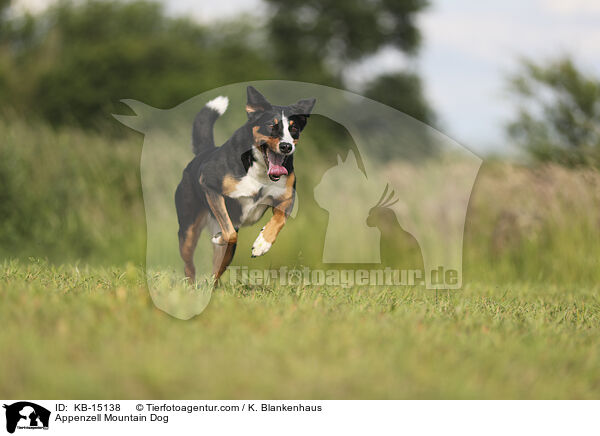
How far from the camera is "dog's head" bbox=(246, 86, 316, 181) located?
3.65 metres

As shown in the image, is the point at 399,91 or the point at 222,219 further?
the point at 399,91

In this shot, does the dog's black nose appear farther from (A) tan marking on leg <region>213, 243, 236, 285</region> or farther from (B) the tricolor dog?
(A) tan marking on leg <region>213, 243, 236, 285</region>

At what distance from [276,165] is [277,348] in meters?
1.18

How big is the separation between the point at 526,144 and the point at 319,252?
6589mm

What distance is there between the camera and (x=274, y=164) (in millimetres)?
3746

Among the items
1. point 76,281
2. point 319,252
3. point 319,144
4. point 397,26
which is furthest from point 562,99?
point 397,26

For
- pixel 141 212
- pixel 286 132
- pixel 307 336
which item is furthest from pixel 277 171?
pixel 141 212

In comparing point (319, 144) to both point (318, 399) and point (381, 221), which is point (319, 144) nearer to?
point (381, 221)

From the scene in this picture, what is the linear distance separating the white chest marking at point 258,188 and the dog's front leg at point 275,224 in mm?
49

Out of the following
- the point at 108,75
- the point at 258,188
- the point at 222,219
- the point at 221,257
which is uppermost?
the point at 108,75

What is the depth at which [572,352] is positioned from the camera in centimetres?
372

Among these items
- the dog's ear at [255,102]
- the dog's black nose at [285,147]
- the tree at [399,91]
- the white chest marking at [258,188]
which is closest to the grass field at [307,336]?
the white chest marking at [258,188]

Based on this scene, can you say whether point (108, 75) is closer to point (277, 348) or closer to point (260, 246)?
point (260, 246)
